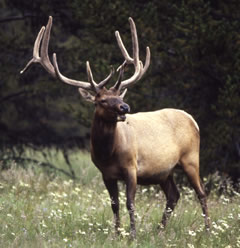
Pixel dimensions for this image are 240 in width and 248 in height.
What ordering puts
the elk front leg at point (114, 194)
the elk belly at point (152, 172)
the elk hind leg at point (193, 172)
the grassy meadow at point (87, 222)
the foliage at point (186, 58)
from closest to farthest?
the grassy meadow at point (87, 222)
the elk front leg at point (114, 194)
the elk belly at point (152, 172)
the elk hind leg at point (193, 172)
the foliage at point (186, 58)

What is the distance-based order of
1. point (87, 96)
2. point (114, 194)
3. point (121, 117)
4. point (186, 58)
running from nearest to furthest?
point (121, 117)
point (87, 96)
point (114, 194)
point (186, 58)

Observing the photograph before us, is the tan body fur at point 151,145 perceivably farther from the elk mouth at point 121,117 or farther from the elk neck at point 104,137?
the elk mouth at point 121,117

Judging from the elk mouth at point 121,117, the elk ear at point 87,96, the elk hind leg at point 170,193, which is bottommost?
the elk hind leg at point 170,193

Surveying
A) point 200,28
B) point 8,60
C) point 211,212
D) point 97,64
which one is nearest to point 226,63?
point 200,28

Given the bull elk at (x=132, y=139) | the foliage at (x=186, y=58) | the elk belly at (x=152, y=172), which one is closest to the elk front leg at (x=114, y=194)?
the bull elk at (x=132, y=139)

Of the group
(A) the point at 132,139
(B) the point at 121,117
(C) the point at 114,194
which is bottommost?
(C) the point at 114,194

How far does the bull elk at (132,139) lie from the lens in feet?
21.1

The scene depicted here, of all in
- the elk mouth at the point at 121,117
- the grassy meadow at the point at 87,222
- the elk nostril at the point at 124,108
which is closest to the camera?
the grassy meadow at the point at 87,222

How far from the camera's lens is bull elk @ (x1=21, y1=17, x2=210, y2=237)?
21.1 feet

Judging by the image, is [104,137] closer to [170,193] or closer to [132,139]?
[132,139]

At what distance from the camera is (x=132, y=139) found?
6832mm

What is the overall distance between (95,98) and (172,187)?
188 centimetres

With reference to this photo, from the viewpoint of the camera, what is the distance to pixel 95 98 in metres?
6.52

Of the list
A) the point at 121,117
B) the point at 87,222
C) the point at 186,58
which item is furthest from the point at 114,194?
the point at 186,58
